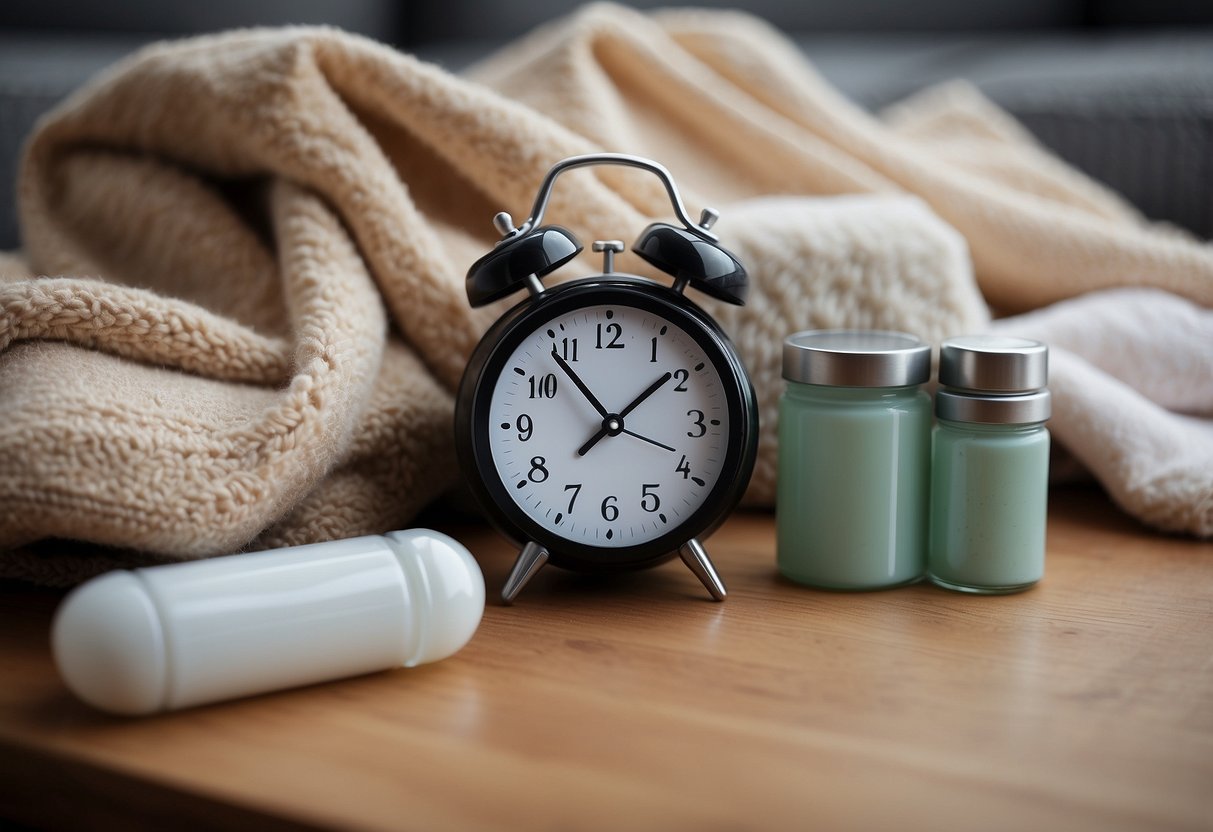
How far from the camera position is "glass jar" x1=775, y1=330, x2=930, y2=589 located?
0.78 meters

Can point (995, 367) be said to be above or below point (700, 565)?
above

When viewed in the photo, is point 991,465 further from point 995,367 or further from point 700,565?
point 700,565

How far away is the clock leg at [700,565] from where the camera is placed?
2.56ft

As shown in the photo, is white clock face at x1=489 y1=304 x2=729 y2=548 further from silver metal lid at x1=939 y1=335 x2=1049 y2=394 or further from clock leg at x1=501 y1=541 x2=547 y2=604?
silver metal lid at x1=939 y1=335 x2=1049 y2=394

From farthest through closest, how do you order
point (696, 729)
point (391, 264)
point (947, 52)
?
point (947, 52), point (391, 264), point (696, 729)

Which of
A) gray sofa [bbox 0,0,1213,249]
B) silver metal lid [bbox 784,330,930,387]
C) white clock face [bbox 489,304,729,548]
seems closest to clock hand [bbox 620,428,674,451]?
white clock face [bbox 489,304,729,548]

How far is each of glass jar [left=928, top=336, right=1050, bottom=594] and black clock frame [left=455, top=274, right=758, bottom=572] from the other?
135mm

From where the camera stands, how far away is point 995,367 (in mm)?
769

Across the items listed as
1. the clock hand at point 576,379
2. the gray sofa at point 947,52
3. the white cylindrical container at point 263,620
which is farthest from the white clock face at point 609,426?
the gray sofa at point 947,52

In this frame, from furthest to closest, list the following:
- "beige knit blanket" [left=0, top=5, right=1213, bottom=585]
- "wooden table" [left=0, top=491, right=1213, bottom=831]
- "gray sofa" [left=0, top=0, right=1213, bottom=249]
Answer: "gray sofa" [left=0, top=0, right=1213, bottom=249], "beige knit blanket" [left=0, top=5, right=1213, bottom=585], "wooden table" [left=0, top=491, right=1213, bottom=831]

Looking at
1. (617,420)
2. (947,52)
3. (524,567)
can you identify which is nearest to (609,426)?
(617,420)

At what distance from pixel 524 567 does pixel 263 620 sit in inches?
7.8

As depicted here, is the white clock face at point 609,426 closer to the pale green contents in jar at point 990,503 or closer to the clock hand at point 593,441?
the clock hand at point 593,441

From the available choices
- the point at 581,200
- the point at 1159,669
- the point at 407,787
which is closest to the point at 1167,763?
the point at 1159,669
